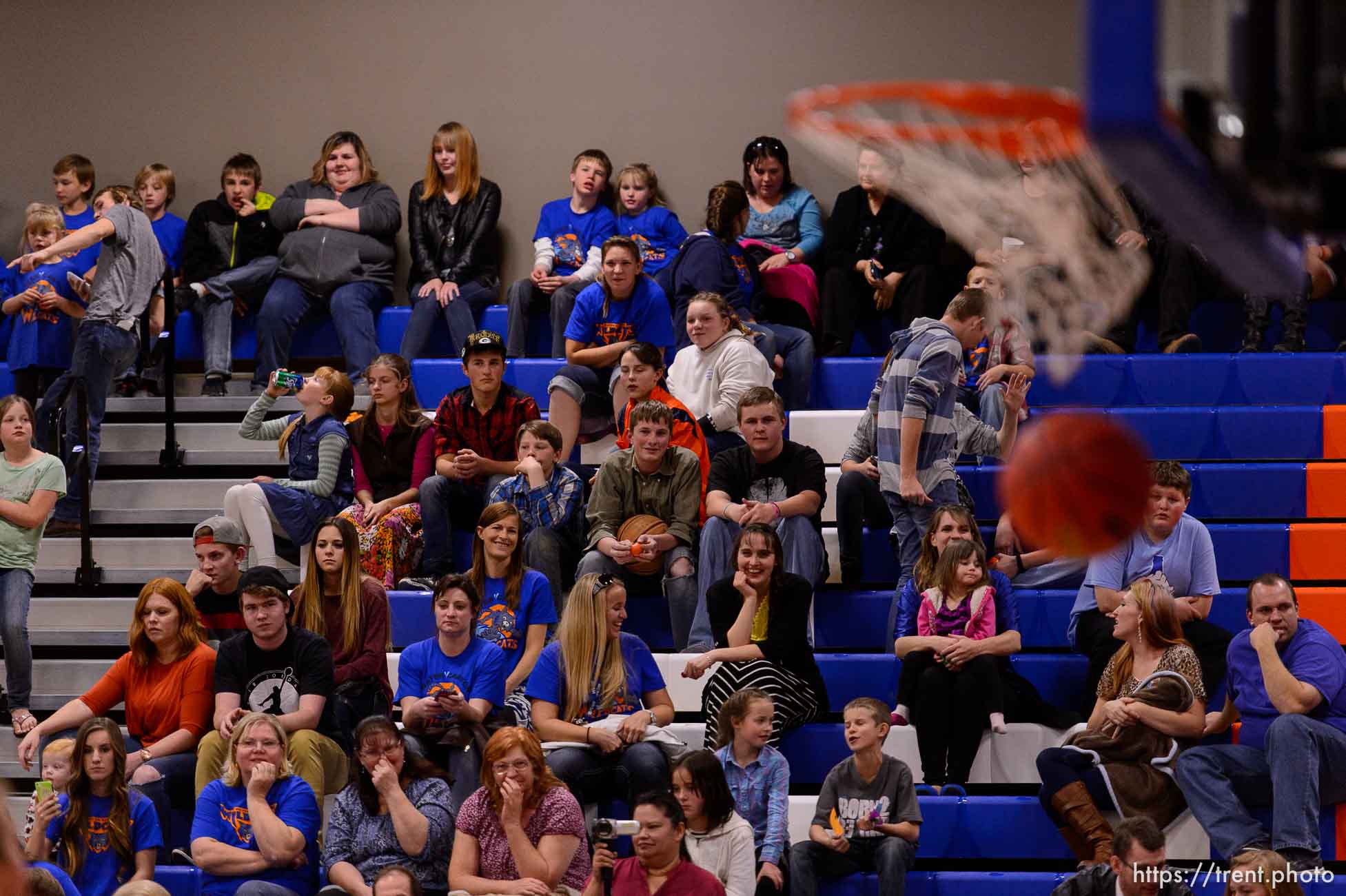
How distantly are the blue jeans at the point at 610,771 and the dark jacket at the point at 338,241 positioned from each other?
14.4ft

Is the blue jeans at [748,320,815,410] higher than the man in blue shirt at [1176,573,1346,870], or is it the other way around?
the blue jeans at [748,320,815,410]

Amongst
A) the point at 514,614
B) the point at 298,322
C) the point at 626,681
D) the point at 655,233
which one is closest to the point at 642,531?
the point at 514,614

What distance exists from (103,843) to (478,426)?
2717 millimetres

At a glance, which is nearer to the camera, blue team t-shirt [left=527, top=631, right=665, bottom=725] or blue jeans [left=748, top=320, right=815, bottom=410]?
blue team t-shirt [left=527, top=631, right=665, bottom=725]

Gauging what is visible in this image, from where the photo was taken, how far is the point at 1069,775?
634 centimetres

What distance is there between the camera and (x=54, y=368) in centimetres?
928

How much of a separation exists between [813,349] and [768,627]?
8.60ft

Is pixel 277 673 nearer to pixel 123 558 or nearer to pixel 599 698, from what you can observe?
pixel 599 698

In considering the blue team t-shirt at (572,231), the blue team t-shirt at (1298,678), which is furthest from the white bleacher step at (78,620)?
the blue team t-shirt at (1298,678)

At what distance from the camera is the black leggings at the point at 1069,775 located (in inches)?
250

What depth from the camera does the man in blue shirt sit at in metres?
6.16

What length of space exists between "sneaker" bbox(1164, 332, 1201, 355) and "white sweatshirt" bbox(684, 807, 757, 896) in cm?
439

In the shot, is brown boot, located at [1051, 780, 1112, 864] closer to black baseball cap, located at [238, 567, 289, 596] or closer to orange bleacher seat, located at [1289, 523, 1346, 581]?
orange bleacher seat, located at [1289, 523, 1346, 581]

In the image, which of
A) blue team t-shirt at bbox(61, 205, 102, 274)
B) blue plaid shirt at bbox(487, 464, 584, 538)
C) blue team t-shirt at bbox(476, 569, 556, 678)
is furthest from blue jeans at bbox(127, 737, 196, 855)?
blue team t-shirt at bbox(61, 205, 102, 274)
